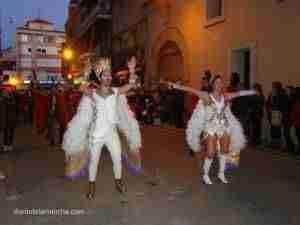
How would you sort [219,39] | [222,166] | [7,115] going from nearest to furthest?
1. [222,166]
2. [7,115]
3. [219,39]

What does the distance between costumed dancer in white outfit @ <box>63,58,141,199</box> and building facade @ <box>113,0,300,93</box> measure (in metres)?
7.80

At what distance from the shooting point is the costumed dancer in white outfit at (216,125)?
24.2 feet

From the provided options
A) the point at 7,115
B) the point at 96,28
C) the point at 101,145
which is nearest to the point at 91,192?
the point at 101,145

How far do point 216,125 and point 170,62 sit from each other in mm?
15909

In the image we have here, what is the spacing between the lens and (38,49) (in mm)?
91562

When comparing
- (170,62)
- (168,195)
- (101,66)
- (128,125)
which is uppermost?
(170,62)

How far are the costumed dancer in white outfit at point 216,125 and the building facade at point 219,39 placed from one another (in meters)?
5.90

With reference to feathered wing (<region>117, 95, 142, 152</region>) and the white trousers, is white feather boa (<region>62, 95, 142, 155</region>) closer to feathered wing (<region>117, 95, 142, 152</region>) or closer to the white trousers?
feathered wing (<region>117, 95, 142, 152</region>)

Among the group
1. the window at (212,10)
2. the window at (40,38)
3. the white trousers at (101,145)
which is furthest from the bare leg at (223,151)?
the window at (40,38)

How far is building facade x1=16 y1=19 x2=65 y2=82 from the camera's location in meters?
89.9

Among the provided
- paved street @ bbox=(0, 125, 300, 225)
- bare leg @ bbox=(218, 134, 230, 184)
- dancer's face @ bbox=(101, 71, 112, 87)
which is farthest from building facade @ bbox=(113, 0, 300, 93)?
dancer's face @ bbox=(101, 71, 112, 87)

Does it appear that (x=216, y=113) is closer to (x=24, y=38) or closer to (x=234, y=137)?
(x=234, y=137)

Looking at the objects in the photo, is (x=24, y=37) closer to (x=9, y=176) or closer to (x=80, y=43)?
(x=80, y=43)

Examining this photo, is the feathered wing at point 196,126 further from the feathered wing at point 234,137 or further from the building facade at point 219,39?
the building facade at point 219,39
